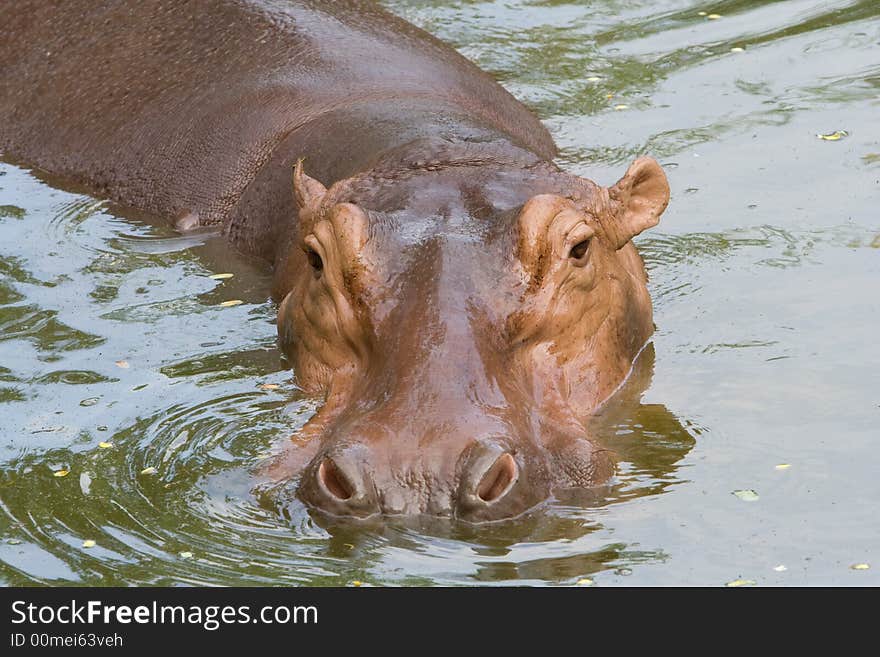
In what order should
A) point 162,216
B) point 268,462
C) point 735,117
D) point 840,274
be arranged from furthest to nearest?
point 735,117 < point 162,216 < point 840,274 < point 268,462

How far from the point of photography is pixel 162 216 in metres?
9.58

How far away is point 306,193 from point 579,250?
133 cm

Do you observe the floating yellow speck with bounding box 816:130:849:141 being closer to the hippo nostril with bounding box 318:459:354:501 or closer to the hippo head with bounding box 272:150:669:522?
the hippo head with bounding box 272:150:669:522

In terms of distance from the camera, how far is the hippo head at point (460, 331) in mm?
5652

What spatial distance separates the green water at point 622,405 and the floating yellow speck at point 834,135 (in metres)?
0.04

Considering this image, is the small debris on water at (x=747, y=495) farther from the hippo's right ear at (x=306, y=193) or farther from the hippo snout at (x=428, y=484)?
the hippo's right ear at (x=306, y=193)
